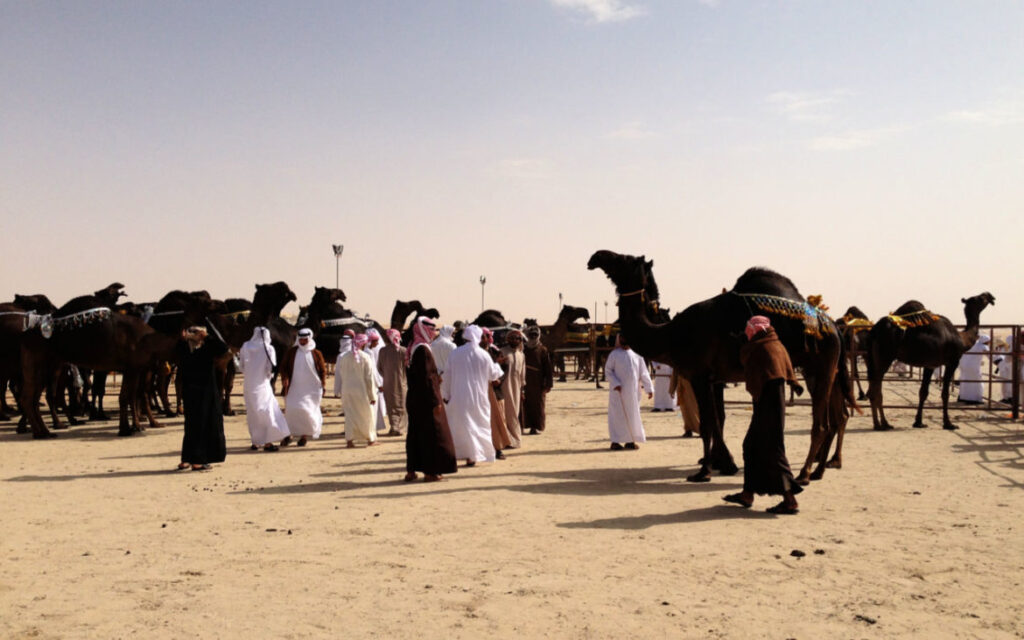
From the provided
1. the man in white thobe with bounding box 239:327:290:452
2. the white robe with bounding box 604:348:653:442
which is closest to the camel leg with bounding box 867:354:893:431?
the white robe with bounding box 604:348:653:442

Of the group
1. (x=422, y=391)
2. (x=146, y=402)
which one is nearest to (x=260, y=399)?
(x=422, y=391)

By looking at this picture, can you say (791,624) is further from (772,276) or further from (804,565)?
(772,276)

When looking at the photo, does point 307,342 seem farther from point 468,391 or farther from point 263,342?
point 468,391

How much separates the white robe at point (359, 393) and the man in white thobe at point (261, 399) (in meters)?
0.95

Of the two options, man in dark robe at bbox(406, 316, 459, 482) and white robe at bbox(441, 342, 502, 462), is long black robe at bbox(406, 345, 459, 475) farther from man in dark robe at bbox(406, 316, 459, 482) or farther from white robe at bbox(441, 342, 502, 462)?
white robe at bbox(441, 342, 502, 462)

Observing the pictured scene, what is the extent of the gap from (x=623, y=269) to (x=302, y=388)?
5492mm

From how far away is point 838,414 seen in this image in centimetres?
1014

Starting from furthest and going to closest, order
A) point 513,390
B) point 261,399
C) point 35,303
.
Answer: point 35,303
point 513,390
point 261,399

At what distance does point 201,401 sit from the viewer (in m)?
10.8

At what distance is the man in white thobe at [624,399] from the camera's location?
12.5 metres

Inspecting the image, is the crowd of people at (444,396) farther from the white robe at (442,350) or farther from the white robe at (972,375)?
the white robe at (972,375)

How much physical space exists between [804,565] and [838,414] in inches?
170

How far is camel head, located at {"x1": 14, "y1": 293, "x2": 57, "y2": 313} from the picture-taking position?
16.4 metres

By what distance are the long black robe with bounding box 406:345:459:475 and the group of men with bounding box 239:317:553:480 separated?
0.04ft
